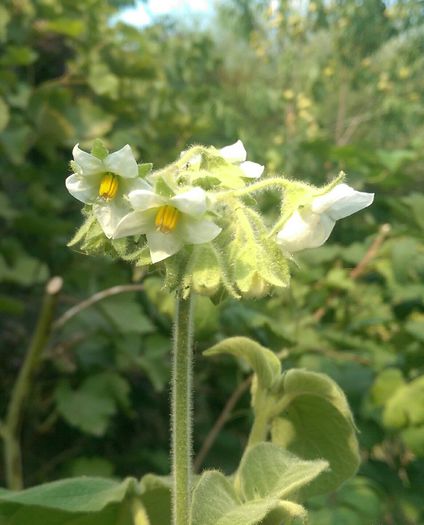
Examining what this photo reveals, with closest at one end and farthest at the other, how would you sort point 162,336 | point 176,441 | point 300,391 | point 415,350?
point 176,441 → point 300,391 → point 415,350 → point 162,336

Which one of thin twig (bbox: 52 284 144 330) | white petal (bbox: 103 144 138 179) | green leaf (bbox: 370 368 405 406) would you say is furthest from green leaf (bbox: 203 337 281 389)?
green leaf (bbox: 370 368 405 406)

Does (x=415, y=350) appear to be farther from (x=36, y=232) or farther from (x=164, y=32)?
(x=164, y=32)

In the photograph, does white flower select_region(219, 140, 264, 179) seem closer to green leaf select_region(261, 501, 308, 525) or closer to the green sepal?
the green sepal

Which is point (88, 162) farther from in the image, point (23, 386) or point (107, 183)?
point (23, 386)

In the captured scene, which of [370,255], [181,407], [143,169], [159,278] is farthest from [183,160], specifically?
[370,255]

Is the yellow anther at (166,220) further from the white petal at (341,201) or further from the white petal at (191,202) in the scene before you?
the white petal at (341,201)

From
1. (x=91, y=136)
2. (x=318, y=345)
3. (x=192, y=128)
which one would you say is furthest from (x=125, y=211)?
(x=192, y=128)
